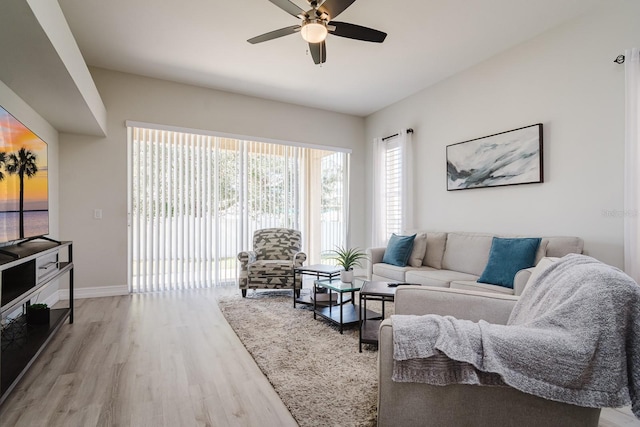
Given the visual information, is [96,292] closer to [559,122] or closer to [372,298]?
[372,298]

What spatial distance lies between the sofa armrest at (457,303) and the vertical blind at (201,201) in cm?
355

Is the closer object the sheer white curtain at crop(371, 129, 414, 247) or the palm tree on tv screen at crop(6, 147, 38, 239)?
the palm tree on tv screen at crop(6, 147, 38, 239)

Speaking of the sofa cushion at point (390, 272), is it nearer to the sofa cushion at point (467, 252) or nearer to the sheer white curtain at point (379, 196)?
the sofa cushion at point (467, 252)

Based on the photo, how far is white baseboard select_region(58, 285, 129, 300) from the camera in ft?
12.8

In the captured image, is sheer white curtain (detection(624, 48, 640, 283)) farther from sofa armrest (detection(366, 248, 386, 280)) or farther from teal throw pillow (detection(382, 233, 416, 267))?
sofa armrest (detection(366, 248, 386, 280))

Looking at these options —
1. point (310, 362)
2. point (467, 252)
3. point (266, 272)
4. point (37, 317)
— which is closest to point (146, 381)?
Result: point (310, 362)

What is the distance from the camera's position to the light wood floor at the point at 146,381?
1671mm

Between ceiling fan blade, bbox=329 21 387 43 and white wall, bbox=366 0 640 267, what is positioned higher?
ceiling fan blade, bbox=329 21 387 43

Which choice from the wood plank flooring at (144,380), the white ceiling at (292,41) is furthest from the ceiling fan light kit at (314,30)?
the wood plank flooring at (144,380)

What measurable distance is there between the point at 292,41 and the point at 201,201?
2507mm

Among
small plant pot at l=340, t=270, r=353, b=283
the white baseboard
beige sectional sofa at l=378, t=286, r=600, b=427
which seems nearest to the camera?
beige sectional sofa at l=378, t=286, r=600, b=427

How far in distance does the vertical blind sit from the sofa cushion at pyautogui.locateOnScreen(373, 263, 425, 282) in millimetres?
1820

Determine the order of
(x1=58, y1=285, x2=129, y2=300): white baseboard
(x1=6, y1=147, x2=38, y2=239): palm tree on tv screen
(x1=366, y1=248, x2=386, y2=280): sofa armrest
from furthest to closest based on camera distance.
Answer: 1. (x1=366, y1=248, x2=386, y2=280): sofa armrest
2. (x1=58, y1=285, x2=129, y2=300): white baseboard
3. (x1=6, y1=147, x2=38, y2=239): palm tree on tv screen

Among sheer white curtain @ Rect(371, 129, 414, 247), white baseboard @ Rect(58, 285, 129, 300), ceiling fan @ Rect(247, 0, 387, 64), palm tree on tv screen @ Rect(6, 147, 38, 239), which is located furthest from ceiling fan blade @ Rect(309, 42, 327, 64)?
white baseboard @ Rect(58, 285, 129, 300)
